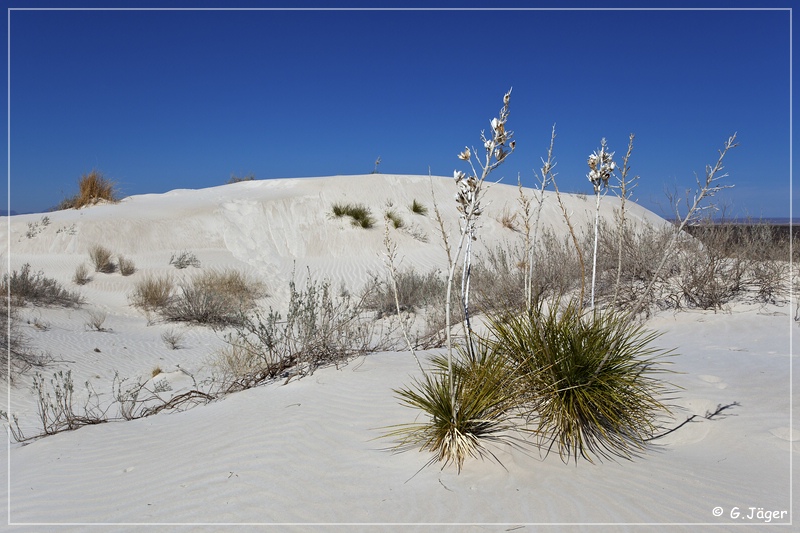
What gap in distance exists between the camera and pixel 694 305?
322 inches

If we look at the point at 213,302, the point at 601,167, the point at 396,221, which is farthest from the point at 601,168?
the point at 396,221

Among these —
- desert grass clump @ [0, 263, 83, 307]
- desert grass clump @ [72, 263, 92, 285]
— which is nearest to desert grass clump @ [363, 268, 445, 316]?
desert grass clump @ [0, 263, 83, 307]

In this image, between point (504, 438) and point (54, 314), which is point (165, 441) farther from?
point (54, 314)

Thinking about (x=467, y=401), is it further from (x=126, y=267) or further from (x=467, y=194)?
(x=126, y=267)

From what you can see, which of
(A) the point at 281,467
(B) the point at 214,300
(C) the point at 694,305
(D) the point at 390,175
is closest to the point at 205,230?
(B) the point at 214,300

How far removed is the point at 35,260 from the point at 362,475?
1336 cm

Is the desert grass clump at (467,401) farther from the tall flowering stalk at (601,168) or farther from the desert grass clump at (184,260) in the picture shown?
the desert grass clump at (184,260)

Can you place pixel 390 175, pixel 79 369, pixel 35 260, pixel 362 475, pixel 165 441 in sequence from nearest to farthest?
pixel 362 475, pixel 165 441, pixel 79 369, pixel 35 260, pixel 390 175

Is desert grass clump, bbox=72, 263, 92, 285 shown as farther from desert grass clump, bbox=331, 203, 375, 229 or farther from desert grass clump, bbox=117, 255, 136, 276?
desert grass clump, bbox=331, 203, 375, 229

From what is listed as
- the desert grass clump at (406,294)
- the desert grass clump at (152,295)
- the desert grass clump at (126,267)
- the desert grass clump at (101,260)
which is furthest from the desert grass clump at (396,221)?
the desert grass clump at (101,260)

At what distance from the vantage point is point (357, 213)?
18109 millimetres

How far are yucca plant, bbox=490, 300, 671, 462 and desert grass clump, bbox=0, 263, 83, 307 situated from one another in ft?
31.9

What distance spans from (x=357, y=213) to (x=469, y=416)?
15.1 metres

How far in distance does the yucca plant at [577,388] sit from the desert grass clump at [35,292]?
972 centimetres
